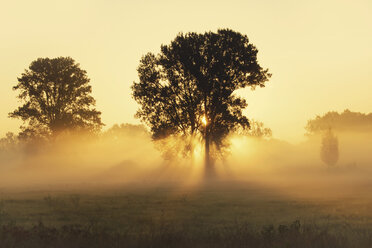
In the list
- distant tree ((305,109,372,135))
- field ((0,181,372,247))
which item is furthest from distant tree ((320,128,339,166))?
distant tree ((305,109,372,135))

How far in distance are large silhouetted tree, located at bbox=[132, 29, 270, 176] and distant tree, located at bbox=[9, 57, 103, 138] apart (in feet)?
55.9

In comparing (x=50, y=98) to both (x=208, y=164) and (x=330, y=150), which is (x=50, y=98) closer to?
(x=208, y=164)

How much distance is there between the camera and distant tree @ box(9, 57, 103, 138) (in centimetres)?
6925

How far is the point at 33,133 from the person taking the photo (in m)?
69.7

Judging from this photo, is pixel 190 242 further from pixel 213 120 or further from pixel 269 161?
pixel 269 161

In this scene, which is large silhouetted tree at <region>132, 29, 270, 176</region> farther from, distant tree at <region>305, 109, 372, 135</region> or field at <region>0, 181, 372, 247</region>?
distant tree at <region>305, 109, 372, 135</region>

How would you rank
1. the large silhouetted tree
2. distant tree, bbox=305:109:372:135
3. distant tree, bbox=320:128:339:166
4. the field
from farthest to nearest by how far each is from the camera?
distant tree, bbox=305:109:372:135
distant tree, bbox=320:128:339:166
the large silhouetted tree
the field

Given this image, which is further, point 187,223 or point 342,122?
point 342,122

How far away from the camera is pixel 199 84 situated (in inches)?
2111

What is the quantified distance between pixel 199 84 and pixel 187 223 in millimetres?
35190

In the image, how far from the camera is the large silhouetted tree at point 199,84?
53.2 m

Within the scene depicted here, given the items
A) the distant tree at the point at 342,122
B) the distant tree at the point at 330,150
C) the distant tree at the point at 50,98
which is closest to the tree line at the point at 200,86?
the distant tree at the point at 50,98

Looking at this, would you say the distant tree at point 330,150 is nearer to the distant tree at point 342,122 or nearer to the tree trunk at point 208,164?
the tree trunk at point 208,164

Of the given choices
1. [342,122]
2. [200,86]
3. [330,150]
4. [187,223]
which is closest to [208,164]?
[200,86]
